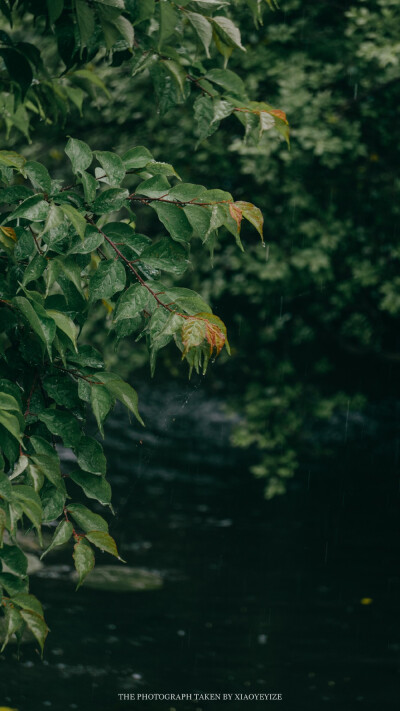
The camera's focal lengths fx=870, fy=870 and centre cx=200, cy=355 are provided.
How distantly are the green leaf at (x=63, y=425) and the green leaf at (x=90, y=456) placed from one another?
35 mm

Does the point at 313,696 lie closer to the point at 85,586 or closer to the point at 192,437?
the point at 85,586

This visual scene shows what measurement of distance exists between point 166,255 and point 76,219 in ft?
0.82

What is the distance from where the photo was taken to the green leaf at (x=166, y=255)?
209 centimetres

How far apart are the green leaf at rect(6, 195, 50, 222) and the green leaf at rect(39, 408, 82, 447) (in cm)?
48

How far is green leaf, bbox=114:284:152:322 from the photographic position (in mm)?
2006

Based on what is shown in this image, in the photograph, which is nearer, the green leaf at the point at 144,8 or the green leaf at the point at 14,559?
the green leaf at the point at 14,559

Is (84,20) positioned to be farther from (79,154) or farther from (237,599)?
(237,599)

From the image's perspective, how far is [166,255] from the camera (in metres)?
2.10

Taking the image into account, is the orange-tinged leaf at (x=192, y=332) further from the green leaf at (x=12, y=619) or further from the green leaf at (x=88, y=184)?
the green leaf at (x=12, y=619)

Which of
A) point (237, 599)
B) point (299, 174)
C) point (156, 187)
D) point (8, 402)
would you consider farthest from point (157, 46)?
point (237, 599)

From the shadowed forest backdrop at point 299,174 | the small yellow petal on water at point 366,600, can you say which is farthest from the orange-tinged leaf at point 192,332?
the small yellow petal on water at point 366,600

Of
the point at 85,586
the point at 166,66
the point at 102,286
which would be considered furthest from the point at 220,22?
the point at 85,586

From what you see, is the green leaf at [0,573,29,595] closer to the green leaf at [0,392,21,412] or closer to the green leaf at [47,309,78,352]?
the green leaf at [0,392,21,412]

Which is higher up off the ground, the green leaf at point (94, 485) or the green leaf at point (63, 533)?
the green leaf at point (94, 485)
